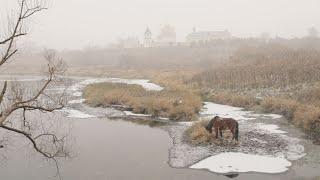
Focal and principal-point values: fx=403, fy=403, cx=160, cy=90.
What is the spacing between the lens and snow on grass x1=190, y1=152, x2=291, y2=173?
70.4 feet

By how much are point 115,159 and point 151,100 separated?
17.1 metres

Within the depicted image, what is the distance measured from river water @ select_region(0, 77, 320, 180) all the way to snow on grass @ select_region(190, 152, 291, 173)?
0.54m

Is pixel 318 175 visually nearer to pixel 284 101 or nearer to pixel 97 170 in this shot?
pixel 97 170

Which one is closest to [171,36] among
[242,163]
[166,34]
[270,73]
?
[166,34]

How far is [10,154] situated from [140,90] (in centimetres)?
2746

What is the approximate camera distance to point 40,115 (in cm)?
3719

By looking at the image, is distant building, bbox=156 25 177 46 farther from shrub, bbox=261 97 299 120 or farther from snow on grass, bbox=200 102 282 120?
shrub, bbox=261 97 299 120

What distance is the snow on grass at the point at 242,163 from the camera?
21.5 metres

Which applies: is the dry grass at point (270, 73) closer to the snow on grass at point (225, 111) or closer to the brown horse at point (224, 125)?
the snow on grass at point (225, 111)

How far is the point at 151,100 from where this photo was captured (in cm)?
4034

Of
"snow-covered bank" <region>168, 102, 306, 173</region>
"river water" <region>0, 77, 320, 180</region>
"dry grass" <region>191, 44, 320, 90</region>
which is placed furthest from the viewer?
"dry grass" <region>191, 44, 320, 90</region>

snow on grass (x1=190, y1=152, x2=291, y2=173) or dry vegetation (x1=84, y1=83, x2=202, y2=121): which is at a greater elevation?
dry vegetation (x1=84, y1=83, x2=202, y2=121)

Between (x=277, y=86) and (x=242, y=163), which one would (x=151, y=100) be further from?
(x=242, y=163)

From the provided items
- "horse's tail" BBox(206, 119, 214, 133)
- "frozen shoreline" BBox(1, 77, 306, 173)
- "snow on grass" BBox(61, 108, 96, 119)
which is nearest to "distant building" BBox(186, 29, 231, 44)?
"snow on grass" BBox(61, 108, 96, 119)
